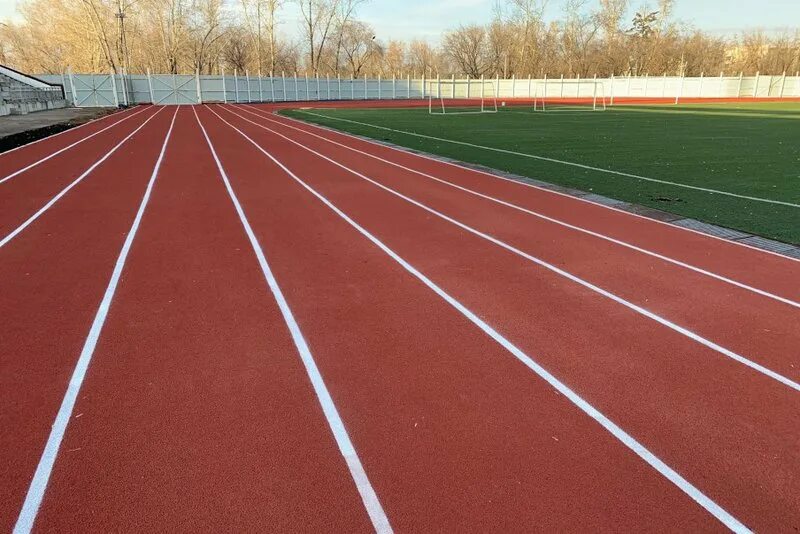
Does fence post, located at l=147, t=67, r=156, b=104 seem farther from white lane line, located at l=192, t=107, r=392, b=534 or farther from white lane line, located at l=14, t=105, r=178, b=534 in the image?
white lane line, located at l=192, t=107, r=392, b=534

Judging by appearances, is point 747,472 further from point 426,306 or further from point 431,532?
point 426,306

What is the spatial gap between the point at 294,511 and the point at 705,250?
19.7 ft

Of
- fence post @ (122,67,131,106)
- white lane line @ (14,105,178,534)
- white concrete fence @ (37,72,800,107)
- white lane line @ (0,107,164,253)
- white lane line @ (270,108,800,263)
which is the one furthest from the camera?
fence post @ (122,67,131,106)

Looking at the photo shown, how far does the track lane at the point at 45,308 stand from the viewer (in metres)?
3.01

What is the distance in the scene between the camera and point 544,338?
4336 millimetres

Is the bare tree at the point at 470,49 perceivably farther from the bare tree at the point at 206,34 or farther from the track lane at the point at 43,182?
the track lane at the point at 43,182

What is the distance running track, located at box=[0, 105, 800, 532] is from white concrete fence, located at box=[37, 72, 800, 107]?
119 ft

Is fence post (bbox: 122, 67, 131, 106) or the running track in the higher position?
fence post (bbox: 122, 67, 131, 106)

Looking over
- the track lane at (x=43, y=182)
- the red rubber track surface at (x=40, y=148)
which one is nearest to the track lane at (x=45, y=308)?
the track lane at (x=43, y=182)

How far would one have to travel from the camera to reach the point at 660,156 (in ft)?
47.2

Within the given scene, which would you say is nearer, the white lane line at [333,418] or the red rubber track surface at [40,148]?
the white lane line at [333,418]

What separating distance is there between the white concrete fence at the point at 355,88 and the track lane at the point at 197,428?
39.8 m

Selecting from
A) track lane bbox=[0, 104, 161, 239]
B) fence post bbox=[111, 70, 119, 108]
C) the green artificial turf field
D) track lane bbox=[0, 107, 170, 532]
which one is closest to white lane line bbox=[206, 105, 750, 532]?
track lane bbox=[0, 107, 170, 532]

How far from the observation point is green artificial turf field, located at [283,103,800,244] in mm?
8742
